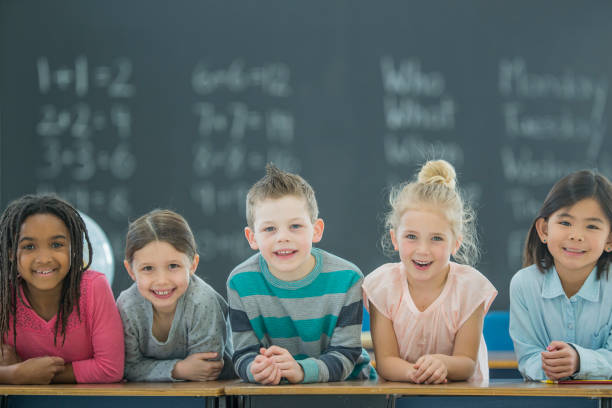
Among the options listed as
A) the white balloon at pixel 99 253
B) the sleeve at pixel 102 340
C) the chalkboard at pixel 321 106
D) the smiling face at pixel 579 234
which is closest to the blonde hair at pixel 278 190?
the sleeve at pixel 102 340

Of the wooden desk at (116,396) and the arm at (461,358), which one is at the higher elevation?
the arm at (461,358)

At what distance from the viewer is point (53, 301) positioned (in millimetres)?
1958

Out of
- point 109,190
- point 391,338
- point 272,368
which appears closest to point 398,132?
point 109,190

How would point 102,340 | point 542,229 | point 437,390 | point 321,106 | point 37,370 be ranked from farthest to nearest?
point 321,106 → point 542,229 → point 102,340 → point 37,370 → point 437,390

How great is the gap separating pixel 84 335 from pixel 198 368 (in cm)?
33

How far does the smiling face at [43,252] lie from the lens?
1.90 m

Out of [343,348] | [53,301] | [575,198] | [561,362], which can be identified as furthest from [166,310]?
[575,198]

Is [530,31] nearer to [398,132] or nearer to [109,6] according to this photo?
[398,132]

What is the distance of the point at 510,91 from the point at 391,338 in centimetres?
255

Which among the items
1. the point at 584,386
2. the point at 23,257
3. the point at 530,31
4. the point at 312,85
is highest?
the point at 530,31

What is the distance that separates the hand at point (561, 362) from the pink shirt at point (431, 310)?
0.23 m

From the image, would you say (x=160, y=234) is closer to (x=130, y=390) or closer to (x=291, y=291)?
(x=291, y=291)

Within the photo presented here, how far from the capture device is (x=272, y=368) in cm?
171

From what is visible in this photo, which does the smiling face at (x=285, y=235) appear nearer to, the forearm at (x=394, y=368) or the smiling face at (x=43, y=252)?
the forearm at (x=394, y=368)
